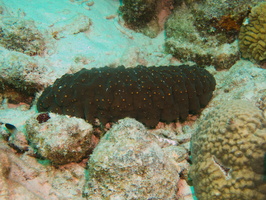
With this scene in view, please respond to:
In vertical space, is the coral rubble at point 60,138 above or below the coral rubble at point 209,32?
below

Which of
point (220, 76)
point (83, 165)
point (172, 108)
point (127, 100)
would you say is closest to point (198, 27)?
point (220, 76)

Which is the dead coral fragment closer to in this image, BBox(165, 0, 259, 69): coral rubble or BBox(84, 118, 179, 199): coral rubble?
BBox(84, 118, 179, 199): coral rubble

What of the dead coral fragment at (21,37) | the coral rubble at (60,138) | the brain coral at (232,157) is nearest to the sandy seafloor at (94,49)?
the dead coral fragment at (21,37)

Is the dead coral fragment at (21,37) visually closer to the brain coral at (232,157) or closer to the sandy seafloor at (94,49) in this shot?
the sandy seafloor at (94,49)

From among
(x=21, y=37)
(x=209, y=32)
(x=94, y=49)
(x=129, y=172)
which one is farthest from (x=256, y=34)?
(x=21, y=37)

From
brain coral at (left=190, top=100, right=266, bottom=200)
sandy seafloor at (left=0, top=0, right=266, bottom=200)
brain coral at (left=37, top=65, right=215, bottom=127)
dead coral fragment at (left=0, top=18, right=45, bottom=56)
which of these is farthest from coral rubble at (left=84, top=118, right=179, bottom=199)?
dead coral fragment at (left=0, top=18, right=45, bottom=56)
